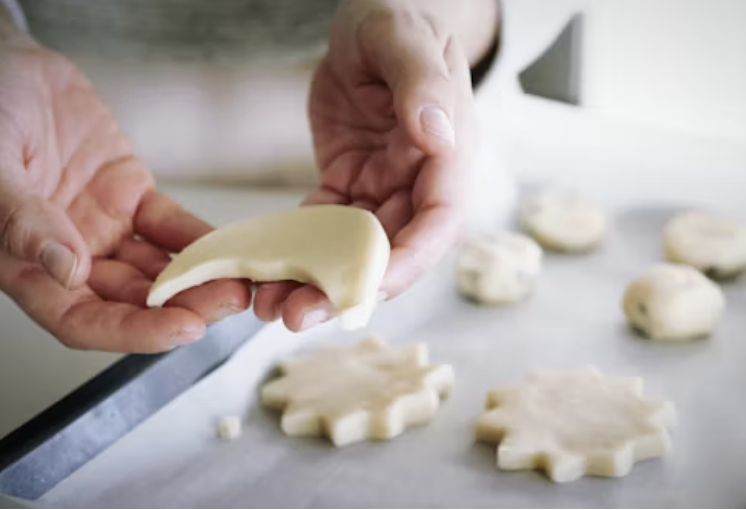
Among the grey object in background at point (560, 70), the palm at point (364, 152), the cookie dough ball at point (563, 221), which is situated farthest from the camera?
the cookie dough ball at point (563, 221)

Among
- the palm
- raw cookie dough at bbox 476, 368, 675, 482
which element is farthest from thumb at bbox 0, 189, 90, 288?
raw cookie dough at bbox 476, 368, 675, 482

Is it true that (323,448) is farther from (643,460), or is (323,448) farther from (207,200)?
(207,200)

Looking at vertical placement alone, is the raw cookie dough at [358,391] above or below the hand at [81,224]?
→ below

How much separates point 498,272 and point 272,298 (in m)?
0.37

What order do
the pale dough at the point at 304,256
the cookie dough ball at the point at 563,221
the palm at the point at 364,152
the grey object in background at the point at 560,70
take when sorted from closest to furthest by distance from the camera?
the pale dough at the point at 304,256 → the palm at the point at 364,152 → the grey object in background at the point at 560,70 → the cookie dough ball at the point at 563,221

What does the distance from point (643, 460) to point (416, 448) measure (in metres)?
0.17

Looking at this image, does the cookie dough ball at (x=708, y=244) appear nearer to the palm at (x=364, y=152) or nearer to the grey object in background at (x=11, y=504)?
the palm at (x=364, y=152)

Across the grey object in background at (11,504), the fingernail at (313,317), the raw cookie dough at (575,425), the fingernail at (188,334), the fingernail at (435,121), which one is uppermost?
the fingernail at (435,121)

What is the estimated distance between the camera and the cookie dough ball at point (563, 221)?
96 cm

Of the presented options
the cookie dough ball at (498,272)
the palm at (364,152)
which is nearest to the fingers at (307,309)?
the palm at (364,152)

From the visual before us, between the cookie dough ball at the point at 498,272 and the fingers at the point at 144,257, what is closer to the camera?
the fingers at the point at 144,257

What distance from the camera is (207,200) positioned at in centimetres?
96

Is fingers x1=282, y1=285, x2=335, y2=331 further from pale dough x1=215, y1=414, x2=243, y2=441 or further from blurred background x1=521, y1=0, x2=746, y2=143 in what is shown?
blurred background x1=521, y1=0, x2=746, y2=143

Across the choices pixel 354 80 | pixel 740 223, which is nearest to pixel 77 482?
pixel 354 80
